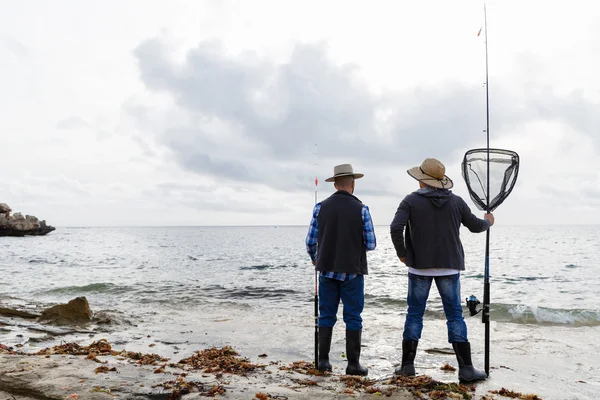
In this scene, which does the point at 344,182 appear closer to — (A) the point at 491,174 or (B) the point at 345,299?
(B) the point at 345,299

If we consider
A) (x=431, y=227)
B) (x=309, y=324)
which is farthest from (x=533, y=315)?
(x=431, y=227)

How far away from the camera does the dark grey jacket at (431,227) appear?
4852mm

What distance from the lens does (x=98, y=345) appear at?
7.05 m

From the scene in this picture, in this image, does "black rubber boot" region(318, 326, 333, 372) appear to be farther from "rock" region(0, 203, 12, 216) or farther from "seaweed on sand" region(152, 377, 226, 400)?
"rock" region(0, 203, 12, 216)

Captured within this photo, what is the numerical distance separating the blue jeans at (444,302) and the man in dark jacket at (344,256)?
1.93 feet

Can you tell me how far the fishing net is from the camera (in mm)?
5703

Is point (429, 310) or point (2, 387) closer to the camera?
point (2, 387)

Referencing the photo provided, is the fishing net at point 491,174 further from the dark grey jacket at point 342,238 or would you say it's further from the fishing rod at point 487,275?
the dark grey jacket at point 342,238

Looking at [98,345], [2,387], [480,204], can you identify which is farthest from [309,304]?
[2,387]

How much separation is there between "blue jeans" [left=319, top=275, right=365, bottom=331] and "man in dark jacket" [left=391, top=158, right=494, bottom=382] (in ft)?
1.92

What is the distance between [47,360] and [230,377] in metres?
2.32

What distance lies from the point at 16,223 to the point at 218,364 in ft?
315

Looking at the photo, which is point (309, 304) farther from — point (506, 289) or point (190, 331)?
point (506, 289)

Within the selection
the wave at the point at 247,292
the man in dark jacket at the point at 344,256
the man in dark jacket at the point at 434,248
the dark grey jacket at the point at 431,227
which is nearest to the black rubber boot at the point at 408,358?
the man in dark jacket at the point at 434,248
